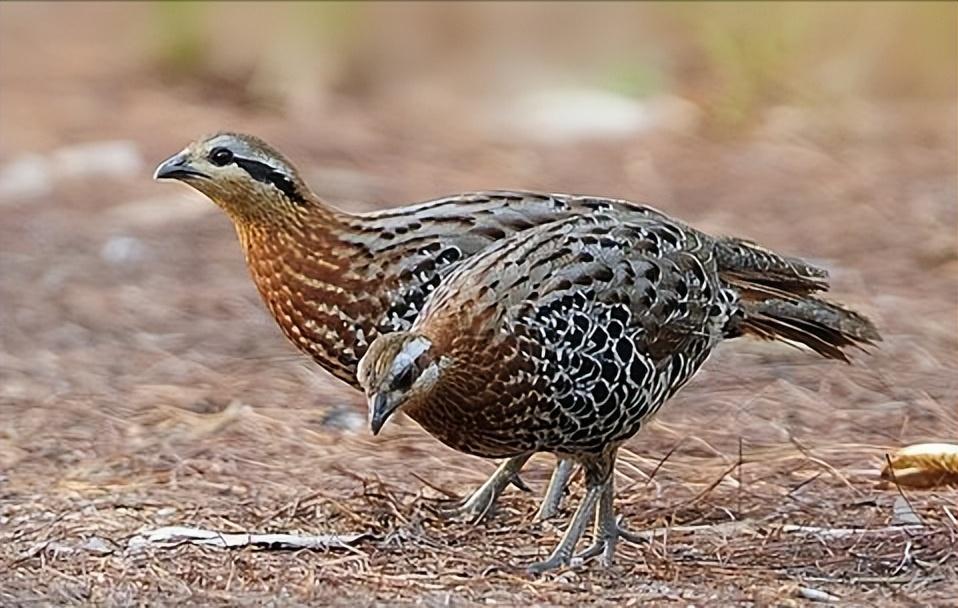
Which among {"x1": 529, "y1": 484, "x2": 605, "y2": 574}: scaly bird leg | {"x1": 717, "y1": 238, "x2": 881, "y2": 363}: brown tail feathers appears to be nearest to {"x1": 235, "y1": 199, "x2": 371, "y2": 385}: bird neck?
{"x1": 529, "y1": 484, "x2": 605, "y2": 574}: scaly bird leg

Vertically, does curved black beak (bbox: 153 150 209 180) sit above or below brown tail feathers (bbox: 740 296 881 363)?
below

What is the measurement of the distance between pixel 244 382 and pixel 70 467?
1285mm

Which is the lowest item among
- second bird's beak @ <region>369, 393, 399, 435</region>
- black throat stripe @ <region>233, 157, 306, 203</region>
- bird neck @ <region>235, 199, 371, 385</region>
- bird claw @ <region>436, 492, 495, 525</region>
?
bird claw @ <region>436, 492, 495, 525</region>

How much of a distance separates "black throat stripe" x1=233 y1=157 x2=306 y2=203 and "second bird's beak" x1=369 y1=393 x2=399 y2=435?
1411mm

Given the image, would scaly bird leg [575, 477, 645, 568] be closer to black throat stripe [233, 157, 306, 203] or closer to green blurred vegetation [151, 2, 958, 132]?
black throat stripe [233, 157, 306, 203]

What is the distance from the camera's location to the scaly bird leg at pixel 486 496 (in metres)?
5.93

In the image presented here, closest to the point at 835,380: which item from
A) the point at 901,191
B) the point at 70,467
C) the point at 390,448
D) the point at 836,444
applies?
the point at 836,444

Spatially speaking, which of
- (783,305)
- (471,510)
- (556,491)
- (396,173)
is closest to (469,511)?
(471,510)

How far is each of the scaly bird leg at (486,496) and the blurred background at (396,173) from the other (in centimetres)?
40

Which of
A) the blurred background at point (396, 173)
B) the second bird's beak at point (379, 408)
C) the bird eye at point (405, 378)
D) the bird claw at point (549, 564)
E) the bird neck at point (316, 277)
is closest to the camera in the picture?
the second bird's beak at point (379, 408)

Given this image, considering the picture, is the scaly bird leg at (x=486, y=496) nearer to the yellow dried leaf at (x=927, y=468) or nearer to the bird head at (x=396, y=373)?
the bird head at (x=396, y=373)

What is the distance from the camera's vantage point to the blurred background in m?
7.07

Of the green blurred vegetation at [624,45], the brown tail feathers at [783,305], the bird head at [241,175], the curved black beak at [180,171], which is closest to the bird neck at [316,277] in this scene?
the bird head at [241,175]

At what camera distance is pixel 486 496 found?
5.99m
